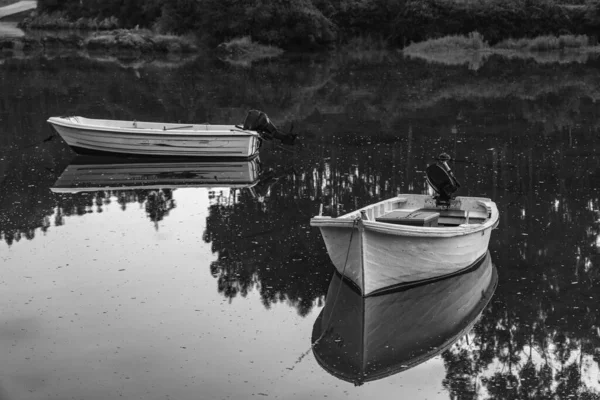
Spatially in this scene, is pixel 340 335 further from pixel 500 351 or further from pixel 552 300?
pixel 552 300

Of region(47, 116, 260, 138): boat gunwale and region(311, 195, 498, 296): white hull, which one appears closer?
region(311, 195, 498, 296): white hull

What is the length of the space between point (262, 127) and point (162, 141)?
2321 mm

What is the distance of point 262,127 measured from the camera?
2070cm

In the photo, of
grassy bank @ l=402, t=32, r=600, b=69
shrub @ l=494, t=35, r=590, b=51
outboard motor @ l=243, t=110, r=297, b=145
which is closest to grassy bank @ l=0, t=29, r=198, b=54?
grassy bank @ l=402, t=32, r=600, b=69

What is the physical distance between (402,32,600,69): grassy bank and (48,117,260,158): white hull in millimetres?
31743

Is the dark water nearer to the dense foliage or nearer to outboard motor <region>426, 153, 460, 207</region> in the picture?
outboard motor <region>426, 153, 460, 207</region>

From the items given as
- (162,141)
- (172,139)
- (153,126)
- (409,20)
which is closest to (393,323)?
(172,139)

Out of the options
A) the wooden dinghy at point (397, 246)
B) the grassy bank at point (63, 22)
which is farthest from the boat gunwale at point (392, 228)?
the grassy bank at point (63, 22)

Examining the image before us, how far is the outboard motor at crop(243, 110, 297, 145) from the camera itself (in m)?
20.7

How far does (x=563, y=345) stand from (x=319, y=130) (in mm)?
15491

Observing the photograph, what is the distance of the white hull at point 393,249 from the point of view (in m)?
10.9

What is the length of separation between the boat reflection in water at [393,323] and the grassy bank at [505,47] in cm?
3994

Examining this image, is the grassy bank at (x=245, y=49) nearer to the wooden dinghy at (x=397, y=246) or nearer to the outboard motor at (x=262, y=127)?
the outboard motor at (x=262, y=127)

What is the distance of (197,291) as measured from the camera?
1180cm
